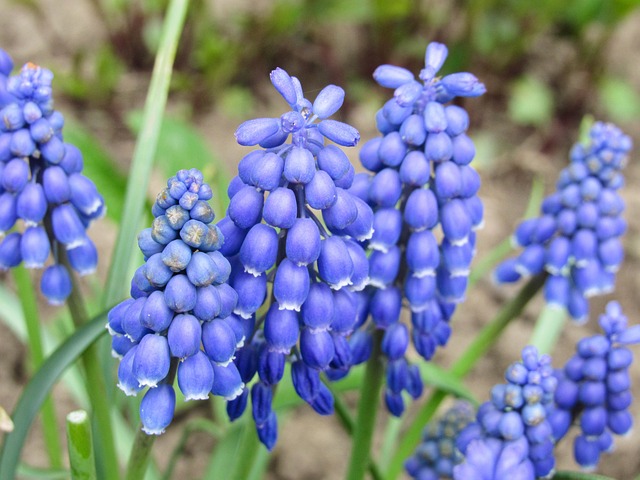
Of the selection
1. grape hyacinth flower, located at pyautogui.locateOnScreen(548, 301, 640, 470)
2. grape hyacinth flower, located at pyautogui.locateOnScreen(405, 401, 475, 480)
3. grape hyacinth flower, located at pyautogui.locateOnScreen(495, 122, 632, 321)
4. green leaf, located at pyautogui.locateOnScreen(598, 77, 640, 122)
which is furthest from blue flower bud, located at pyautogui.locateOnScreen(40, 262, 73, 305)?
green leaf, located at pyautogui.locateOnScreen(598, 77, 640, 122)

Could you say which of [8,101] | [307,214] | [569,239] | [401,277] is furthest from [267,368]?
Result: [569,239]

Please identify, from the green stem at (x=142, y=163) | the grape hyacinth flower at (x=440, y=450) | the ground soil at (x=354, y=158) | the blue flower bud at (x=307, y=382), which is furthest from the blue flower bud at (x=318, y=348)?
the ground soil at (x=354, y=158)

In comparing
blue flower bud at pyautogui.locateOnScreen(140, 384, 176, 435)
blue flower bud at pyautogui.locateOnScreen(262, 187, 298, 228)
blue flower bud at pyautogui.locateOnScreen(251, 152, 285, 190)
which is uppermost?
blue flower bud at pyautogui.locateOnScreen(251, 152, 285, 190)

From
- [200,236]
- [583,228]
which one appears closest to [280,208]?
[200,236]

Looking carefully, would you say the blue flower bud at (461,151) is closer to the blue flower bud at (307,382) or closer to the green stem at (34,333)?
the blue flower bud at (307,382)

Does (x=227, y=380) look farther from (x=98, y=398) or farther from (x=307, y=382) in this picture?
(x=98, y=398)

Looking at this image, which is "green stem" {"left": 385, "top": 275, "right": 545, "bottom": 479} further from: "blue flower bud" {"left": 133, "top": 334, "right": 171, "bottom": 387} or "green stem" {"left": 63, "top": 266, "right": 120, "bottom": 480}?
"blue flower bud" {"left": 133, "top": 334, "right": 171, "bottom": 387}

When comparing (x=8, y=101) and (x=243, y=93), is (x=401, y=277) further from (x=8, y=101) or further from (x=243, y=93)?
(x=243, y=93)
